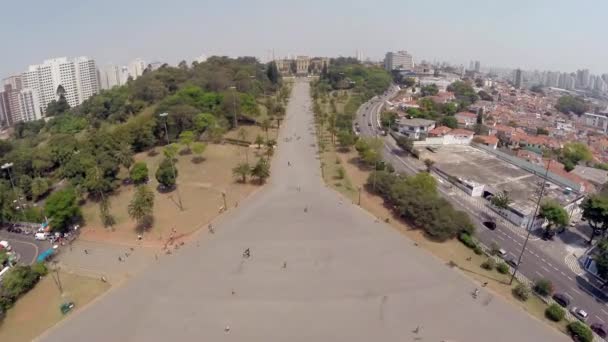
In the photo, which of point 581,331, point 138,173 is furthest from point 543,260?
point 138,173

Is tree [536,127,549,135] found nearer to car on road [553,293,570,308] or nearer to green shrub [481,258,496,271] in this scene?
green shrub [481,258,496,271]

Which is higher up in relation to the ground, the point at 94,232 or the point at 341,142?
the point at 341,142

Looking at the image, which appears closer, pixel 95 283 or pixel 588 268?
pixel 95 283

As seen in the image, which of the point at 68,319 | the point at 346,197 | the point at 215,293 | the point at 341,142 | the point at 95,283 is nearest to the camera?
the point at 68,319

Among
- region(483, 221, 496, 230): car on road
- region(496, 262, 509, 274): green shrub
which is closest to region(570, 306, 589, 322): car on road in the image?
region(496, 262, 509, 274): green shrub

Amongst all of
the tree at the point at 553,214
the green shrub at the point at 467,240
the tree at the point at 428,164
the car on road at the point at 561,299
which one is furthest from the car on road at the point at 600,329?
the tree at the point at 428,164

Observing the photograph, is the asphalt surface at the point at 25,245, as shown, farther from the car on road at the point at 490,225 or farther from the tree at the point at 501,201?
the tree at the point at 501,201

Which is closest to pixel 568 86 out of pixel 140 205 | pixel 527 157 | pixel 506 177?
pixel 527 157

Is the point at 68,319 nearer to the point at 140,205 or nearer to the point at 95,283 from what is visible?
the point at 95,283
